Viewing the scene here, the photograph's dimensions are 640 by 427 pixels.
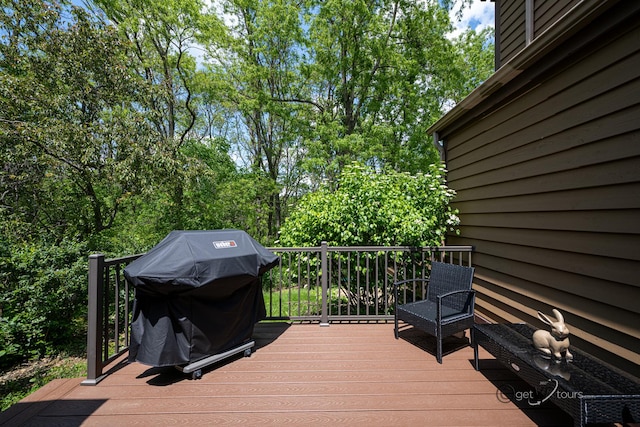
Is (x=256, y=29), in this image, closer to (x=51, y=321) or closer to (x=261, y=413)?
(x=51, y=321)

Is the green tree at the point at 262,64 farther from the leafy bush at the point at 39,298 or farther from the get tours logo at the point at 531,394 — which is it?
the get tours logo at the point at 531,394

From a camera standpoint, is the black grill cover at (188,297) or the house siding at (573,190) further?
the black grill cover at (188,297)

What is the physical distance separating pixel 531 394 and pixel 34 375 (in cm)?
620

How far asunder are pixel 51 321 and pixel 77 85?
469 cm

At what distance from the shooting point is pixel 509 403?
6.38 ft

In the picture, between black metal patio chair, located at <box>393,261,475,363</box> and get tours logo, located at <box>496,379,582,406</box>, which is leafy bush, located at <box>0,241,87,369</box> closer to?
black metal patio chair, located at <box>393,261,475,363</box>

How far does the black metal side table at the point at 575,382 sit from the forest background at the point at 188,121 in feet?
6.64

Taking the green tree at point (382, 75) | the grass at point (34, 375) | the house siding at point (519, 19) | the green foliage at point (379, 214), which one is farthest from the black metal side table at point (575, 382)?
the green tree at point (382, 75)

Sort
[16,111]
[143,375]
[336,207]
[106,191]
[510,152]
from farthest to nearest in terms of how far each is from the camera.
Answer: [106,191], [16,111], [336,207], [510,152], [143,375]

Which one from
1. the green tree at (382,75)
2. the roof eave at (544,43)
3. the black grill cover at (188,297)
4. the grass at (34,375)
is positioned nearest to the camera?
the roof eave at (544,43)

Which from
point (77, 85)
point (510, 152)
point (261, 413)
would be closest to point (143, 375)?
point (261, 413)

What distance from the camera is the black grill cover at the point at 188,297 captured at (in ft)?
6.96

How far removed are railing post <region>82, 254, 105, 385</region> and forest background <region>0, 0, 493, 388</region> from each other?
2538mm

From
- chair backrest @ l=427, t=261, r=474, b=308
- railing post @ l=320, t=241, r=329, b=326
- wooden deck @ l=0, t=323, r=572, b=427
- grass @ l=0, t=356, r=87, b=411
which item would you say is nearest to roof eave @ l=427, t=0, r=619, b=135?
chair backrest @ l=427, t=261, r=474, b=308
